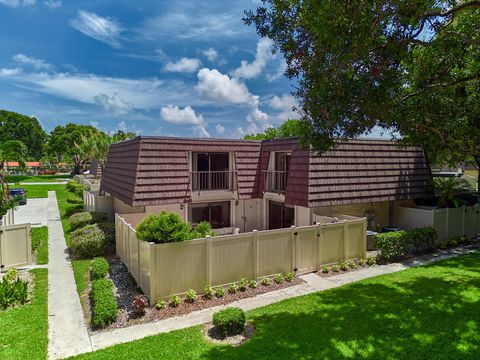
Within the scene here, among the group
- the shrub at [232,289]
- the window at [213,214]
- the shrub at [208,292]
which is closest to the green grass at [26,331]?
the shrub at [208,292]

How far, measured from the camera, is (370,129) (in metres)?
9.55

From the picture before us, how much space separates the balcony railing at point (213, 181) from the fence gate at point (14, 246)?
7119mm

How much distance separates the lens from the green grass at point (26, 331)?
22.4 feet

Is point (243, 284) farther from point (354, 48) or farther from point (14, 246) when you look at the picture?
point (14, 246)

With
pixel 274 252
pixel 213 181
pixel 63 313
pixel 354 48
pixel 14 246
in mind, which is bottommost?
pixel 63 313

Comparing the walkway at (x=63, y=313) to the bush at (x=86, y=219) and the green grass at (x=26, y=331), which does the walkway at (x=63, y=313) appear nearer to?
the green grass at (x=26, y=331)

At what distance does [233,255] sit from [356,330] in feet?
13.5

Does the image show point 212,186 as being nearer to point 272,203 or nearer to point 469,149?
point 272,203

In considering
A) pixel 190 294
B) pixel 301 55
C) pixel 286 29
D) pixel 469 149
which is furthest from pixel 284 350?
pixel 469 149

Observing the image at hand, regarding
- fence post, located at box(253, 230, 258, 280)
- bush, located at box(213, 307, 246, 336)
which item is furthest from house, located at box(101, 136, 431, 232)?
bush, located at box(213, 307, 246, 336)

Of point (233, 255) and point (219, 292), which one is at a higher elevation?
point (233, 255)

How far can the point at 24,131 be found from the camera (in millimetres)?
83562

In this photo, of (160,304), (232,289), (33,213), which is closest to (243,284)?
(232,289)

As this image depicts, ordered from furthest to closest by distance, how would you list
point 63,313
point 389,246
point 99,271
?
point 389,246 → point 99,271 → point 63,313
